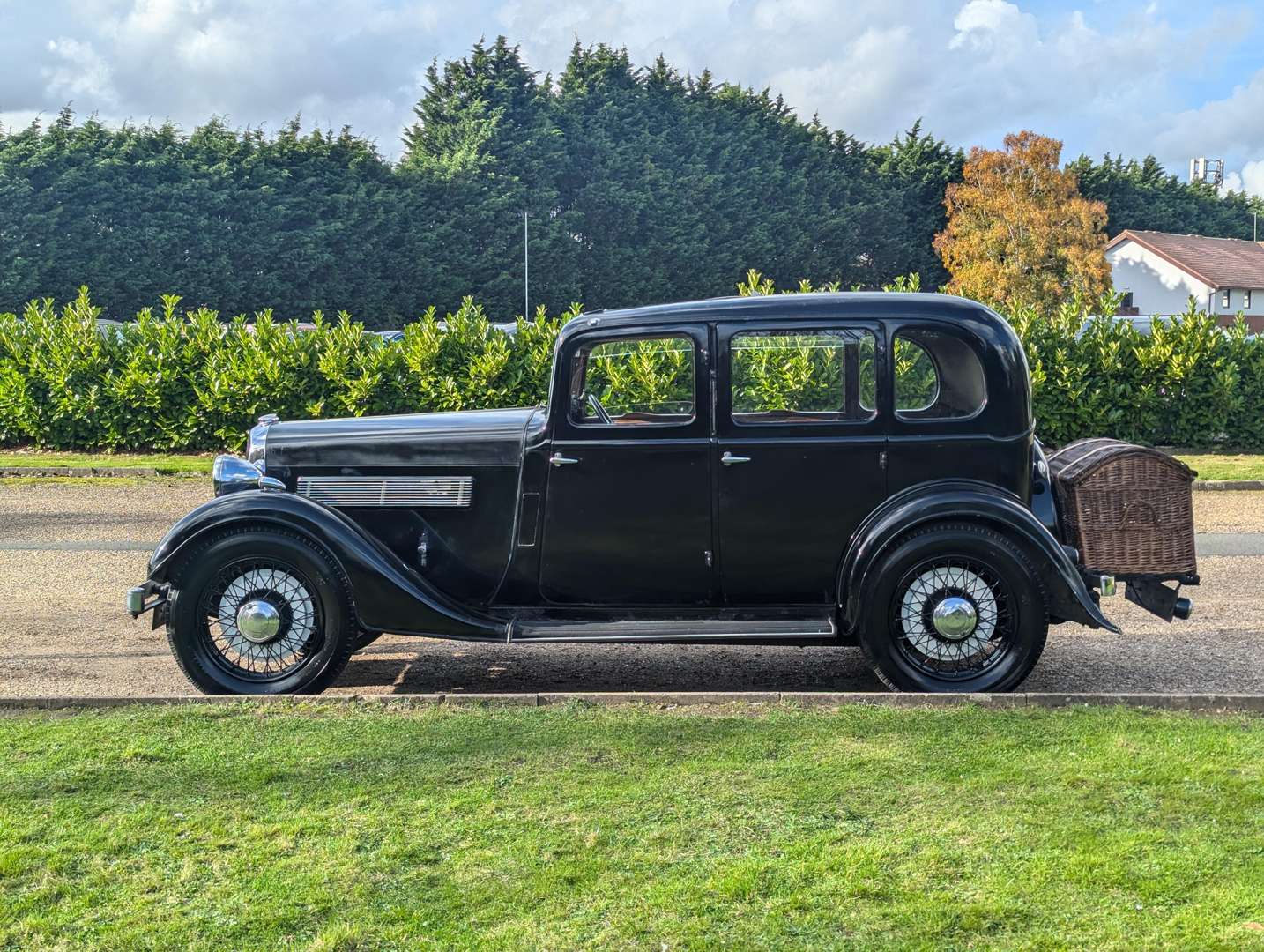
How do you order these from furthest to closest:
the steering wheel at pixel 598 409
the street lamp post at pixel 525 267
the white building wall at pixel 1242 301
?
the white building wall at pixel 1242 301 < the street lamp post at pixel 525 267 < the steering wheel at pixel 598 409

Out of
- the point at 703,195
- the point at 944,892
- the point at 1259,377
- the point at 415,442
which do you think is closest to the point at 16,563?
the point at 415,442

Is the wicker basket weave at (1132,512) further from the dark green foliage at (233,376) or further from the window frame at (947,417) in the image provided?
the dark green foliage at (233,376)

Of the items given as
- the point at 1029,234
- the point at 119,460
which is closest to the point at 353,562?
the point at 119,460

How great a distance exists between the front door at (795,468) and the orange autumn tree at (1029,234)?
1721 inches

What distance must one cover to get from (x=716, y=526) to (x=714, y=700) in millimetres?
885

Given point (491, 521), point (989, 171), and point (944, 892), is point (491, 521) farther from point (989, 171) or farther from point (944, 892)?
point (989, 171)

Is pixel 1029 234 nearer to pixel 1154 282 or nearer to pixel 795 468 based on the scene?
pixel 1154 282

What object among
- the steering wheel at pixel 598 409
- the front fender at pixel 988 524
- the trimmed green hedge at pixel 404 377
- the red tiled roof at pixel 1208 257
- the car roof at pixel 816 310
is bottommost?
the front fender at pixel 988 524

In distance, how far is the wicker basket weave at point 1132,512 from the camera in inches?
242

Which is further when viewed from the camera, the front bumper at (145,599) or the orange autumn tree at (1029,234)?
the orange autumn tree at (1029,234)

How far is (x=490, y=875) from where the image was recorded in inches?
151

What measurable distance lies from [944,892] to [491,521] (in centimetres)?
326

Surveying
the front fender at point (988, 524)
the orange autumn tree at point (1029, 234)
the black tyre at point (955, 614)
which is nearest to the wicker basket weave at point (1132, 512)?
the front fender at point (988, 524)

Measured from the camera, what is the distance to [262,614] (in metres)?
6.03
